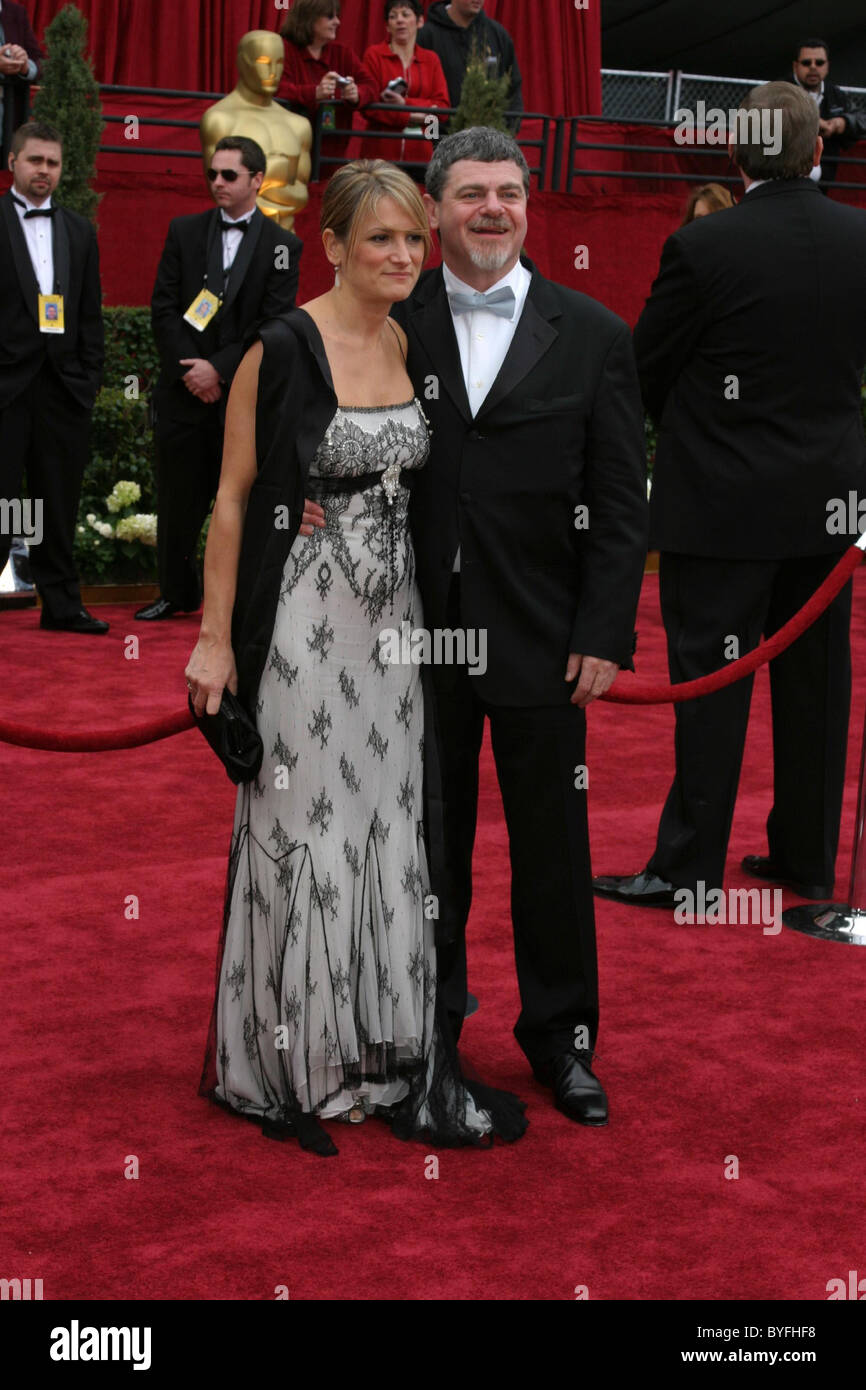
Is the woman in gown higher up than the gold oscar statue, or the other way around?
the gold oscar statue

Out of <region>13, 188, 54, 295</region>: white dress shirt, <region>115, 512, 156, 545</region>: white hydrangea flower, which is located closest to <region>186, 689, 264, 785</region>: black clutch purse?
<region>13, 188, 54, 295</region>: white dress shirt

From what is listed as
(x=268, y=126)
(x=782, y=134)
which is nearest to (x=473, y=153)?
(x=782, y=134)

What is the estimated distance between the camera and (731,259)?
4055 millimetres

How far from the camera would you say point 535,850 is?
10.4 feet

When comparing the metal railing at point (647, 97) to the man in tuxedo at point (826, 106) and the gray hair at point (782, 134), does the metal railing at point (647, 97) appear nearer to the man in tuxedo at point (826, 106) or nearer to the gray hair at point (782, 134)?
the man in tuxedo at point (826, 106)

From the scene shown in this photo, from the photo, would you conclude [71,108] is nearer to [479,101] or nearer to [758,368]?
[479,101]

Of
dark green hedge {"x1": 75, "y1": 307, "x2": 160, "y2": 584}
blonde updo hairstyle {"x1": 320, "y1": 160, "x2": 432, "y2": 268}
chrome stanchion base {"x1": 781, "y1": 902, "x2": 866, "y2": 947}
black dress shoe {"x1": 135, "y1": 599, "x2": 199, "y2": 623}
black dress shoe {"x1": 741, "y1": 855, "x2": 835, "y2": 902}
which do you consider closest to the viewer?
blonde updo hairstyle {"x1": 320, "y1": 160, "x2": 432, "y2": 268}

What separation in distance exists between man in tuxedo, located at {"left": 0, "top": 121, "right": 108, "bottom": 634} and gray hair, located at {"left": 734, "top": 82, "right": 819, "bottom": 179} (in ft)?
12.3

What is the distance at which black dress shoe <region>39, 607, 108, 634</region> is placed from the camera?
736 centimetres

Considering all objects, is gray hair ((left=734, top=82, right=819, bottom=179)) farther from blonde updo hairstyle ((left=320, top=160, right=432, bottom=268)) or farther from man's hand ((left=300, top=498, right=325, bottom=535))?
man's hand ((left=300, top=498, right=325, bottom=535))

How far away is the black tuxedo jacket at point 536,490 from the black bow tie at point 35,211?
452cm

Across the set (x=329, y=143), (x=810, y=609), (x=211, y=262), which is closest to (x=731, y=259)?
(x=810, y=609)

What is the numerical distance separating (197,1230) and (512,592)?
1.18m

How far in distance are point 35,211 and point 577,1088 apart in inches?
202
